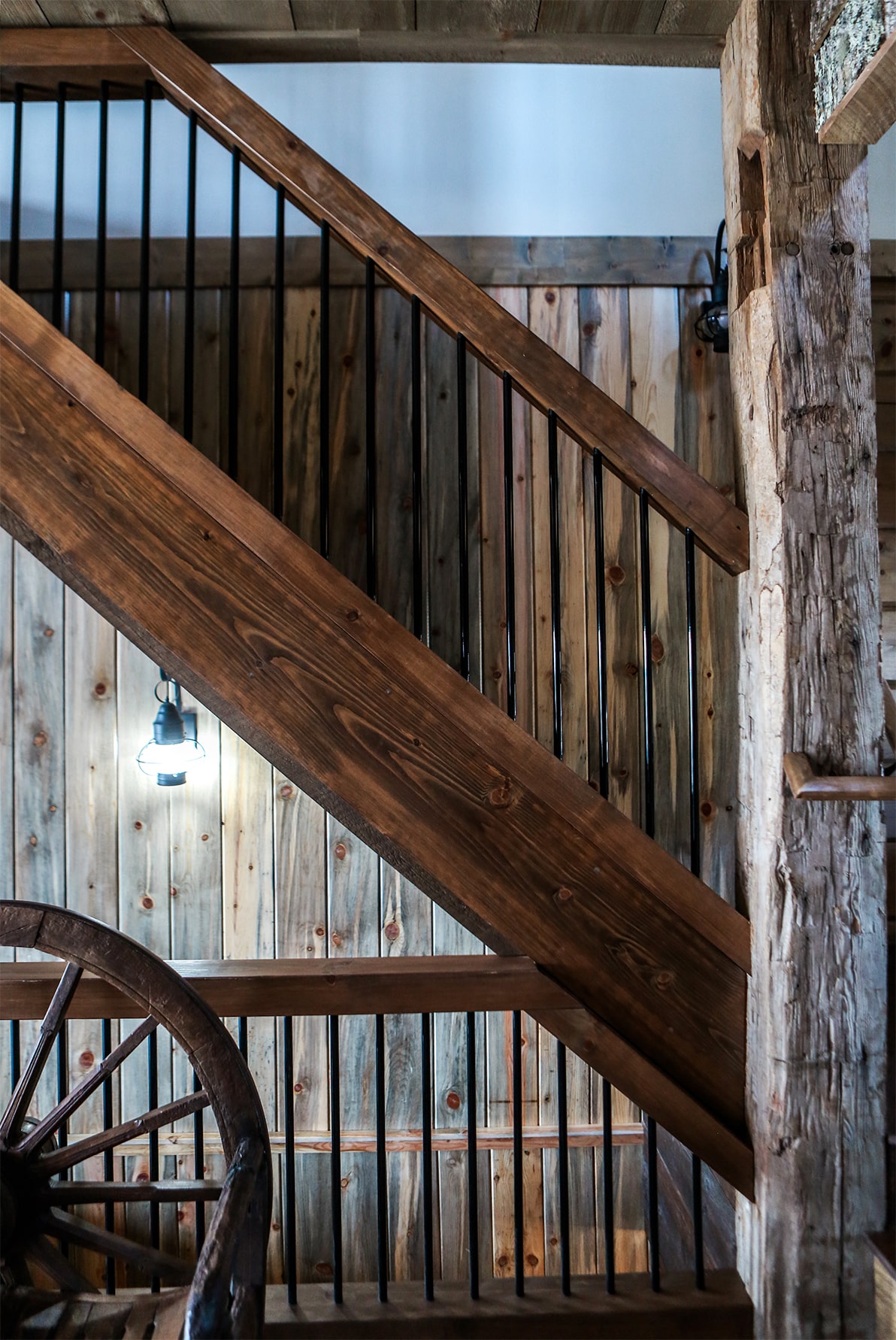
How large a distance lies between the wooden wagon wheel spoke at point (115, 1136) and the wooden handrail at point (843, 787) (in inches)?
39.9

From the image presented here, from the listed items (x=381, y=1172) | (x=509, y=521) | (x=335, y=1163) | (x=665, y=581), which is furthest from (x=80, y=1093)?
(x=665, y=581)

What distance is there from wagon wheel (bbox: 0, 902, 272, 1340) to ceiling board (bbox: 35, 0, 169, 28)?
1.66 meters

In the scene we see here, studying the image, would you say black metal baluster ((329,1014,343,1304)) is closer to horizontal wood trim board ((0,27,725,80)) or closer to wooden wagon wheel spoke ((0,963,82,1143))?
wooden wagon wheel spoke ((0,963,82,1143))

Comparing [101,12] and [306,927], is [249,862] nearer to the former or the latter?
[306,927]

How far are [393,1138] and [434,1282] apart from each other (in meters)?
0.74

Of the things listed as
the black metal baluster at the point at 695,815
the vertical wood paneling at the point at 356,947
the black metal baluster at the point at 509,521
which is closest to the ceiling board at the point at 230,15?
the black metal baluster at the point at 509,521

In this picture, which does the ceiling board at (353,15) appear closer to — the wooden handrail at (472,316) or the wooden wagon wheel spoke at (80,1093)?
the wooden handrail at (472,316)

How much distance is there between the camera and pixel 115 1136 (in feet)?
3.61

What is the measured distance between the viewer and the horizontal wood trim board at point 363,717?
1.35m

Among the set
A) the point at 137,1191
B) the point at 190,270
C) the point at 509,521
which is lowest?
the point at 137,1191

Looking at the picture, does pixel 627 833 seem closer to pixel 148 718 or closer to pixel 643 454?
pixel 643 454

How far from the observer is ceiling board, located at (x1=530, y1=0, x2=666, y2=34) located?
4.72 ft

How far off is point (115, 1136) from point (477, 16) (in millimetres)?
2055

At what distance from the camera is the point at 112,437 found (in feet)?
4.49
